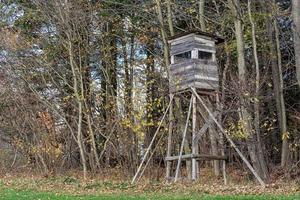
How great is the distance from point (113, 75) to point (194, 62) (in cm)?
780

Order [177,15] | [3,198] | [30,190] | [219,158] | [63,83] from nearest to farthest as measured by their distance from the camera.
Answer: [3,198], [30,190], [219,158], [177,15], [63,83]

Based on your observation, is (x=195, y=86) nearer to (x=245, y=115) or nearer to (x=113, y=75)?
(x=245, y=115)

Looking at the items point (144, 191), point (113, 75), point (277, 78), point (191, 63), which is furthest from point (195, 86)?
point (113, 75)

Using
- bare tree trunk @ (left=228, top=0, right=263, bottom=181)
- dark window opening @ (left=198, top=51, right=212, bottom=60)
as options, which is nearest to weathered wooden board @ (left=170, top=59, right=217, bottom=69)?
dark window opening @ (left=198, top=51, right=212, bottom=60)

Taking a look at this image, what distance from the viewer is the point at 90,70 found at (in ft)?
86.0

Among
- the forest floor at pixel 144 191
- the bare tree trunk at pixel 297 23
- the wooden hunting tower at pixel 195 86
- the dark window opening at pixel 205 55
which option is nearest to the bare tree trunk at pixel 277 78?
the forest floor at pixel 144 191

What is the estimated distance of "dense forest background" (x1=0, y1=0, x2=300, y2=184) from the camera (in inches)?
895

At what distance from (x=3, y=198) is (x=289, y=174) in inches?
449

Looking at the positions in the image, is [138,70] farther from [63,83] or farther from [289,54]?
[289,54]

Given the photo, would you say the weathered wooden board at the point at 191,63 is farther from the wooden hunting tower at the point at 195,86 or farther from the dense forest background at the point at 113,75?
the dense forest background at the point at 113,75

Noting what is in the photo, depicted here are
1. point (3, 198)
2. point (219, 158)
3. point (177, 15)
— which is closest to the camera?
point (3, 198)

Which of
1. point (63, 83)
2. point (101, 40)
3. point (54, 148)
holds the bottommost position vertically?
point (54, 148)

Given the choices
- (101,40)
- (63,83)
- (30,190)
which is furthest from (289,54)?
(30,190)

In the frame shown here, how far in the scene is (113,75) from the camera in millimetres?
26141
